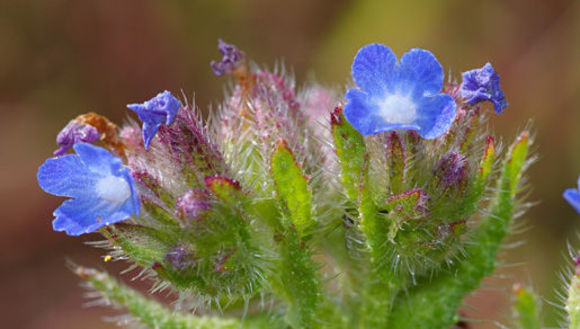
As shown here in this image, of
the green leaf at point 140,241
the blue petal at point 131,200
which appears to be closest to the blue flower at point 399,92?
the blue petal at point 131,200

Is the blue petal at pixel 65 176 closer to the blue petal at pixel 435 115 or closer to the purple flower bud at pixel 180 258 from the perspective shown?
the purple flower bud at pixel 180 258

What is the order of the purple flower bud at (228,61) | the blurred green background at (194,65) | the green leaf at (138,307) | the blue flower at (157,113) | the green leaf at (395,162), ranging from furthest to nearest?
the blurred green background at (194,65), the purple flower bud at (228,61), the green leaf at (138,307), the green leaf at (395,162), the blue flower at (157,113)

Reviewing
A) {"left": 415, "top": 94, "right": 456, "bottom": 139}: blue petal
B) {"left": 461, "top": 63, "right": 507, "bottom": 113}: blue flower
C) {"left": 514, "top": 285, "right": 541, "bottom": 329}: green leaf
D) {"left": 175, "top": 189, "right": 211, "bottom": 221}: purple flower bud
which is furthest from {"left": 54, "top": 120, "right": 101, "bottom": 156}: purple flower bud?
{"left": 514, "top": 285, "right": 541, "bottom": 329}: green leaf

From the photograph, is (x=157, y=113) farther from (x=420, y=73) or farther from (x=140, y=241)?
(x=420, y=73)

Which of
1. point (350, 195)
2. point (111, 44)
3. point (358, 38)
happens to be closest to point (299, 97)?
point (350, 195)

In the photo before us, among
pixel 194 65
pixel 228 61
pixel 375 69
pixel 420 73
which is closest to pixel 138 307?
pixel 228 61

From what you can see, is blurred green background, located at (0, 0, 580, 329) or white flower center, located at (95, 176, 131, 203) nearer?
white flower center, located at (95, 176, 131, 203)

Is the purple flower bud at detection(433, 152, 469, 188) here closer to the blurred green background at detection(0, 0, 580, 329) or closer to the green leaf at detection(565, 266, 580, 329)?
the green leaf at detection(565, 266, 580, 329)
